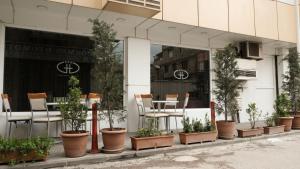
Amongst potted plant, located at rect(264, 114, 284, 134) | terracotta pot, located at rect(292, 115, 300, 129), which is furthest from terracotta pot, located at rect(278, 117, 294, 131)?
terracotta pot, located at rect(292, 115, 300, 129)

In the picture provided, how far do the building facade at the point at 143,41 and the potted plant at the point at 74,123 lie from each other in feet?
5.43

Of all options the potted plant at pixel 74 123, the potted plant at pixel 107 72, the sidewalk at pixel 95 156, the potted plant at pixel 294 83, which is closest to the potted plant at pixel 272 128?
the potted plant at pixel 294 83

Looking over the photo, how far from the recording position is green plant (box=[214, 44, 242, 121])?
6.86 metres

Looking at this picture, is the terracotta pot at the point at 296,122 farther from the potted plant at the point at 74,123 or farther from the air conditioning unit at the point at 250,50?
the potted plant at the point at 74,123

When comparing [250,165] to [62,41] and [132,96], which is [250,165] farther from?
[62,41]

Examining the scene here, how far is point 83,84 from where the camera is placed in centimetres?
738

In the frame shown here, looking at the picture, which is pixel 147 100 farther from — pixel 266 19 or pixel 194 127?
pixel 266 19

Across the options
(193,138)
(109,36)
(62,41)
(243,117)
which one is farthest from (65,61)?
(243,117)

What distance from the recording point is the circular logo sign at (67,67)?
23.2ft

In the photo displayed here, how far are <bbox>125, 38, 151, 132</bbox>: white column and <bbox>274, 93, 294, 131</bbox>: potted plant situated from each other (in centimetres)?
402

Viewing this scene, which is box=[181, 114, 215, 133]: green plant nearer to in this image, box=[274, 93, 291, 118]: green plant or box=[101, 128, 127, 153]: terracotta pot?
box=[101, 128, 127, 153]: terracotta pot

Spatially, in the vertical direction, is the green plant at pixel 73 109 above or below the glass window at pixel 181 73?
below

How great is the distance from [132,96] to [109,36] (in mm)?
2749

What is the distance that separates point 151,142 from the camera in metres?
5.61
